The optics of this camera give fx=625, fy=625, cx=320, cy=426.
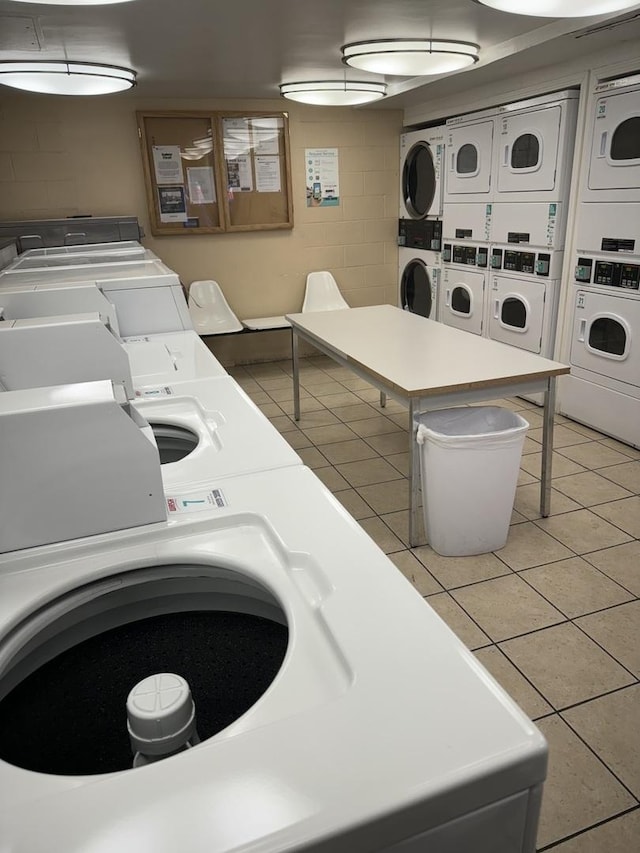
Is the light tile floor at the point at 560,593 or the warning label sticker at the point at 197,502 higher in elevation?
the warning label sticker at the point at 197,502

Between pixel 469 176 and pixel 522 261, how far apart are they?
0.94m

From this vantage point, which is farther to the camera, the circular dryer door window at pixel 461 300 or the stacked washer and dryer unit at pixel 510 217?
the circular dryer door window at pixel 461 300

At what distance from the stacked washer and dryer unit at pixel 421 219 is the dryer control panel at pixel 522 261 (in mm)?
883

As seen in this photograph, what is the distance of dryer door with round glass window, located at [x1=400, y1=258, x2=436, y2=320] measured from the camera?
5883mm

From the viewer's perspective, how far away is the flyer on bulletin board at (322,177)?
231 inches

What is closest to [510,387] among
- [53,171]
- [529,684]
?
[529,684]

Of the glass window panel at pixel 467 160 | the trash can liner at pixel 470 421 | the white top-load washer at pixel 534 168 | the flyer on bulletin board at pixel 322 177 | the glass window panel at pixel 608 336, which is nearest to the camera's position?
the trash can liner at pixel 470 421

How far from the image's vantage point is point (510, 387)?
9.19ft

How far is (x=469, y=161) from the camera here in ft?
16.4

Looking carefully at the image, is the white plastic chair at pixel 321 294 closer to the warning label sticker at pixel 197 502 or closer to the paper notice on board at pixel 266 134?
the paper notice on board at pixel 266 134

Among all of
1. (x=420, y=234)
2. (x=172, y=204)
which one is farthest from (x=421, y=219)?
(x=172, y=204)

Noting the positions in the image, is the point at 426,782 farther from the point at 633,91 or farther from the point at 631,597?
the point at 633,91

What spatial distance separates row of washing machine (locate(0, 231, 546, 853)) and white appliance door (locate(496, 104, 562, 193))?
326 cm

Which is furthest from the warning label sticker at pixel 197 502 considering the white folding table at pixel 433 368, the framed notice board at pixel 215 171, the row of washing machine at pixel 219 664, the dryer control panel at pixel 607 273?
the framed notice board at pixel 215 171
